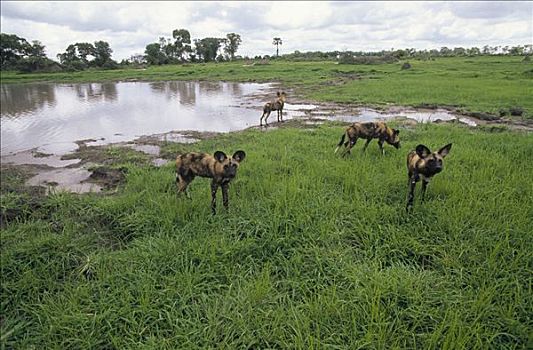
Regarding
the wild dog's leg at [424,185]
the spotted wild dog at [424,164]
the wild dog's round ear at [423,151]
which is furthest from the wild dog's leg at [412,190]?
the wild dog's round ear at [423,151]

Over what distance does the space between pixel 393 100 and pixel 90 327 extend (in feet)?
59.0

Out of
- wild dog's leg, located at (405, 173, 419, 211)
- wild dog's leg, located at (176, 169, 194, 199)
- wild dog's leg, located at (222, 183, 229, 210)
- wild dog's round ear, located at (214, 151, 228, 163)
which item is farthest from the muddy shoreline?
wild dog's leg, located at (405, 173, 419, 211)

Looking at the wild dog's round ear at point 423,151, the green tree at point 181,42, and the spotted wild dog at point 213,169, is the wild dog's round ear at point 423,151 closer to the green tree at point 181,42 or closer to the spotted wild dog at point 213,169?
the spotted wild dog at point 213,169

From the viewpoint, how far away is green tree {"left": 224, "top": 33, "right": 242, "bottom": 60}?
285ft

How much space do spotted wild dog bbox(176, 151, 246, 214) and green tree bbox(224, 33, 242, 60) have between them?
87573mm

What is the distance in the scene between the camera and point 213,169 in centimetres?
544

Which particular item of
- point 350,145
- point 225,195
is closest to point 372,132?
point 350,145

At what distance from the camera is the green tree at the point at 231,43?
86812 mm

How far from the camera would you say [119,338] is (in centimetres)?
331

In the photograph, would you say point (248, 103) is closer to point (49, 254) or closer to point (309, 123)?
point (309, 123)

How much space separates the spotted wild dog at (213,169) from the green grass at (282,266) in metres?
0.32

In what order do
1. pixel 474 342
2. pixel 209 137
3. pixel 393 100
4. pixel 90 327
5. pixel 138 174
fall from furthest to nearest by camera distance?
pixel 393 100 → pixel 209 137 → pixel 138 174 → pixel 90 327 → pixel 474 342

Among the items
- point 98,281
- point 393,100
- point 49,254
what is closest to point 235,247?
point 98,281

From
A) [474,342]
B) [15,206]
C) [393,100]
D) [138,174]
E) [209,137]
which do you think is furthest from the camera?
[393,100]
